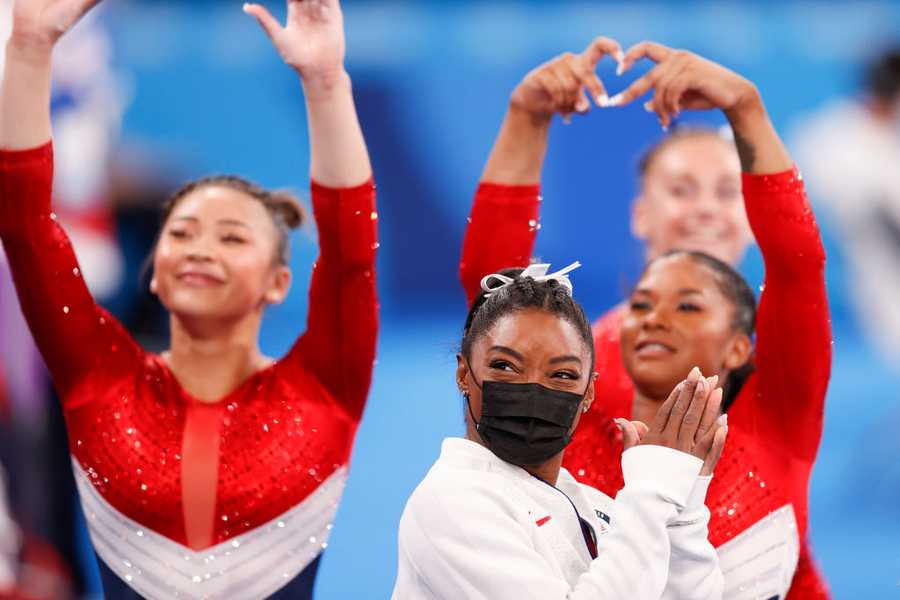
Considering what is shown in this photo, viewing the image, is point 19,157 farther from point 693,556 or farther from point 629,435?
point 693,556

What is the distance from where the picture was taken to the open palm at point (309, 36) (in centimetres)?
194

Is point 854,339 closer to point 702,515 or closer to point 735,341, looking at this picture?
point 735,341

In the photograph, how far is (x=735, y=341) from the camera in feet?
6.90

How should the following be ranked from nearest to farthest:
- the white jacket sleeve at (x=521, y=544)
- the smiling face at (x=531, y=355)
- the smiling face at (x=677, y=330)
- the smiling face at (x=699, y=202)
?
the white jacket sleeve at (x=521, y=544), the smiling face at (x=531, y=355), the smiling face at (x=677, y=330), the smiling face at (x=699, y=202)

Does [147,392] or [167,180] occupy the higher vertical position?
[167,180]

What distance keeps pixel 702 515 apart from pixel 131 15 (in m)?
4.26

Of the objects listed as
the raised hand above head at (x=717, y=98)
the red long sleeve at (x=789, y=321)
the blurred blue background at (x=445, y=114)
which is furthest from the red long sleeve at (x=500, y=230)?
the blurred blue background at (x=445, y=114)

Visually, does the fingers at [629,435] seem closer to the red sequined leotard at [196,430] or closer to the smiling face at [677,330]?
the smiling face at [677,330]

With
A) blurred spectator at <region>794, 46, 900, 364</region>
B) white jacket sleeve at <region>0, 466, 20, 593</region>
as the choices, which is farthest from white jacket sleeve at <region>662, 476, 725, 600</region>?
blurred spectator at <region>794, 46, 900, 364</region>

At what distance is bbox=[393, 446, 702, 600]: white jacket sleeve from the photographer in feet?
4.72

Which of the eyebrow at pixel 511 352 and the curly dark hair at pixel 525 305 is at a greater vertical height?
the curly dark hair at pixel 525 305

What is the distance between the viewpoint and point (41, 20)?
193 cm

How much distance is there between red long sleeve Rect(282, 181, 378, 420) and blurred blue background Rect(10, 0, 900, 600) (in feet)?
7.71

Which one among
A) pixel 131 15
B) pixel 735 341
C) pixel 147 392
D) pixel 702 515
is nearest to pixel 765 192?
pixel 735 341
